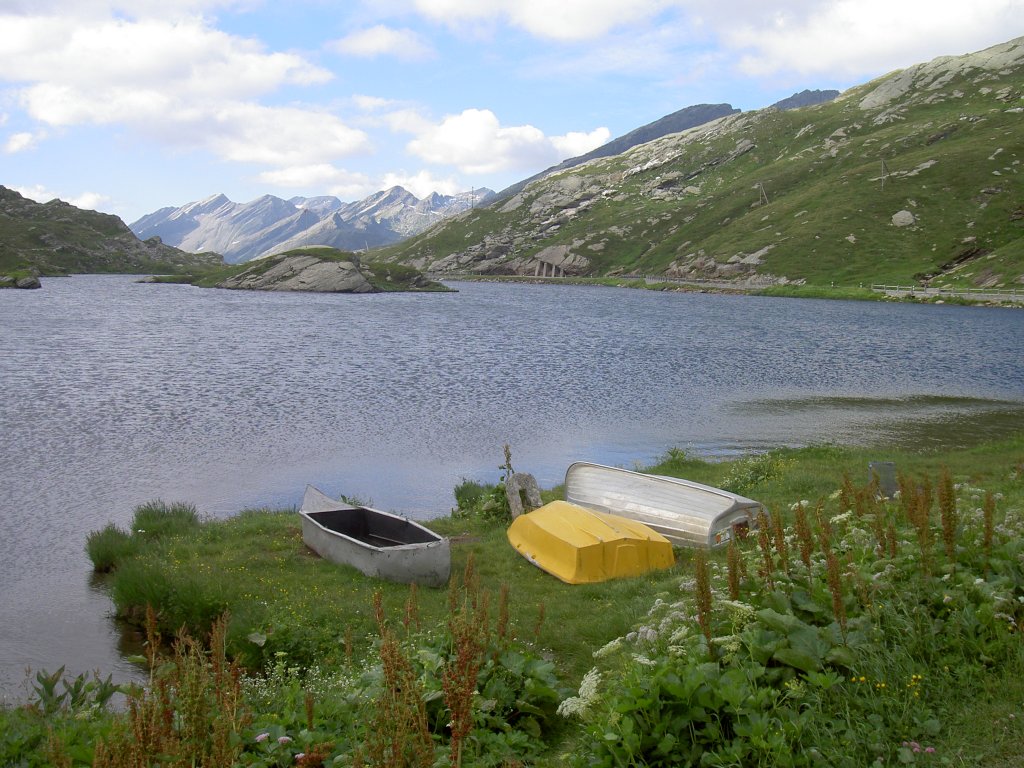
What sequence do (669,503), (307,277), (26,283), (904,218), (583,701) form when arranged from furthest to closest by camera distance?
1. (307,277)
2. (26,283)
3. (904,218)
4. (669,503)
5. (583,701)

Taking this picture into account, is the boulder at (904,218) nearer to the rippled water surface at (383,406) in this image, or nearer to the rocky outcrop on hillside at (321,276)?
the rippled water surface at (383,406)

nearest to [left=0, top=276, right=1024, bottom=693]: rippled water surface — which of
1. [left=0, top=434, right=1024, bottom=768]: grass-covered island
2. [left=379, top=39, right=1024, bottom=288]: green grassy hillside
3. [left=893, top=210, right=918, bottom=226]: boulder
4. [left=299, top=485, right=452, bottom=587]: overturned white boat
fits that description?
[left=299, top=485, right=452, bottom=587]: overturned white boat

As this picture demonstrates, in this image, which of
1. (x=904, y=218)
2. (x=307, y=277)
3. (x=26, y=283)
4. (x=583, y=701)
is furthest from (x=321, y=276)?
(x=583, y=701)

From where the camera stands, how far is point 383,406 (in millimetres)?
40188

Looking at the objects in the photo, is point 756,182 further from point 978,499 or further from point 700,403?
point 978,499

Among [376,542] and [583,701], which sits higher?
[583,701]

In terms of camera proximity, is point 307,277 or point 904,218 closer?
point 904,218

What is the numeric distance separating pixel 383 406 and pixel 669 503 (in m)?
24.2

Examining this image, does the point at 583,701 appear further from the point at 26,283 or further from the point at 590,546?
the point at 26,283

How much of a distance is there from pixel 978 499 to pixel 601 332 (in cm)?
→ 6872

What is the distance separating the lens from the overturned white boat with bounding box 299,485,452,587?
16.0 meters

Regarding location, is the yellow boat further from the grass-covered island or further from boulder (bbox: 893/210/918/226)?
boulder (bbox: 893/210/918/226)

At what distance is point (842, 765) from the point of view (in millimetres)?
6160

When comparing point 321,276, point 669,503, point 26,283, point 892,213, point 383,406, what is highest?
point 892,213
